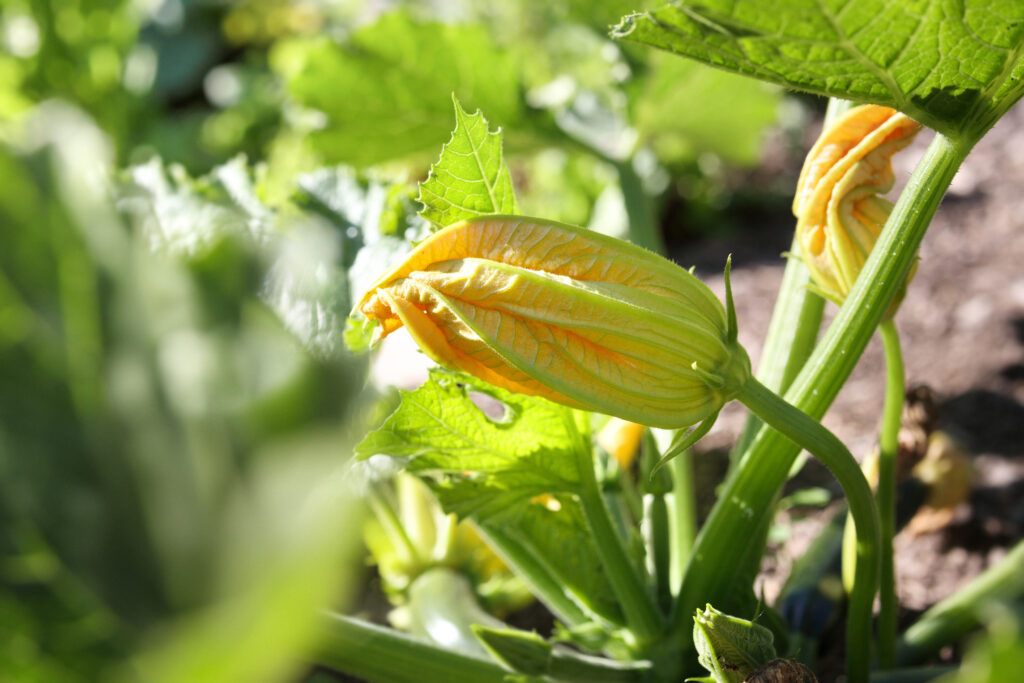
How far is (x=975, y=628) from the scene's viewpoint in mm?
1285

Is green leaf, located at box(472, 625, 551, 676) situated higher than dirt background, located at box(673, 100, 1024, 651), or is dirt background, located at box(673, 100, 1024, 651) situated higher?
green leaf, located at box(472, 625, 551, 676)

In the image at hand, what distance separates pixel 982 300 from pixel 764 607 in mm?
1395

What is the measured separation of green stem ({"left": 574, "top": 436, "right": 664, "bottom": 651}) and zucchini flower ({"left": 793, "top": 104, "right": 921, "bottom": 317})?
1.13 ft

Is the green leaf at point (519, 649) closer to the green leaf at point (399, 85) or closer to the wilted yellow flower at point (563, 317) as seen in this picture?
the wilted yellow flower at point (563, 317)

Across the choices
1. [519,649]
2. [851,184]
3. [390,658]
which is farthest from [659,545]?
[851,184]

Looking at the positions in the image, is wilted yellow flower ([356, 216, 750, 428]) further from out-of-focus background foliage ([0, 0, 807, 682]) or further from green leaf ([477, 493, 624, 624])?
green leaf ([477, 493, 624, 624])

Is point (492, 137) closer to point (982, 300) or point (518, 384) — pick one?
point (518, 384)

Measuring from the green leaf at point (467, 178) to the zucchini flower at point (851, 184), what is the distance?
33cm

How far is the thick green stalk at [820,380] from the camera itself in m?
0.91

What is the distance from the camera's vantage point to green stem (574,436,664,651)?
1.04m

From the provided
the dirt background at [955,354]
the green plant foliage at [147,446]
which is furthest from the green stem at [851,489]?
the green plant foliage at [147,446]

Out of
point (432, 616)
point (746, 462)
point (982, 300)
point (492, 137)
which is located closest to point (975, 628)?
point (746, 462)

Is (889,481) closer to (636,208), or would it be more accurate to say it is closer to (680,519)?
(680,519)

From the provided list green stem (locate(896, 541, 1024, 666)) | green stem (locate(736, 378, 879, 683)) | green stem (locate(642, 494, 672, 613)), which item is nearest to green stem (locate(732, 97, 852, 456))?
green stem (locate(642, 494, 672, 613))
